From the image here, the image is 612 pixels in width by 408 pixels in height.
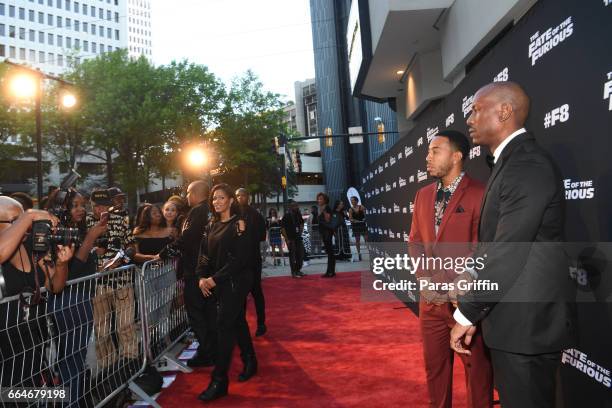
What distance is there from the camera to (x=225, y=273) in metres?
4.34

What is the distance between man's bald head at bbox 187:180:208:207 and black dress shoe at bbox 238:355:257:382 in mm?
1925

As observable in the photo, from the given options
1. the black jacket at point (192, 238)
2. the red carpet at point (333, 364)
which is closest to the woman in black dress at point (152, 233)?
the black jacket at point (192, 238)

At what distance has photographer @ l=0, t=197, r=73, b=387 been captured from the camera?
8.96 feet

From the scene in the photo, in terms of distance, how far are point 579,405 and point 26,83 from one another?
1616 centimetres

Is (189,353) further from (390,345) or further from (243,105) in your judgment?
(243,105)

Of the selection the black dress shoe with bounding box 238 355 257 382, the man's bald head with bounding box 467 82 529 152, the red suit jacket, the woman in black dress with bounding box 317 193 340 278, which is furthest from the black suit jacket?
the woman in black dress with bounding box 317 193 340 278

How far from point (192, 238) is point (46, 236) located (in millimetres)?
2687

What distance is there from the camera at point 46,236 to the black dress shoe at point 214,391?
2088mm

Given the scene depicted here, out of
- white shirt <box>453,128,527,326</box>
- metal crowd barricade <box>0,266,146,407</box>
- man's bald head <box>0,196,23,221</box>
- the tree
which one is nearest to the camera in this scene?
white shirt <box>453,128,527,326</box>

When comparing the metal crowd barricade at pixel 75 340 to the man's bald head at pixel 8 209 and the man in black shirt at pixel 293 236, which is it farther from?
the man in black shirt at pixel 293 236

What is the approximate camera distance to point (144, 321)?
4617mm

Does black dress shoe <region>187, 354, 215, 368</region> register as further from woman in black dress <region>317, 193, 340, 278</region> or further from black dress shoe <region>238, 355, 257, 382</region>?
woman in black dress <region>317, 193, 340, 278</region>

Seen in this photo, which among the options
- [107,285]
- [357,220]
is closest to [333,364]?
[107,285]

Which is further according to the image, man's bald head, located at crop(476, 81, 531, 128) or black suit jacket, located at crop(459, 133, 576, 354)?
man's bald head, located at crop(476, 81, 531, 128)
